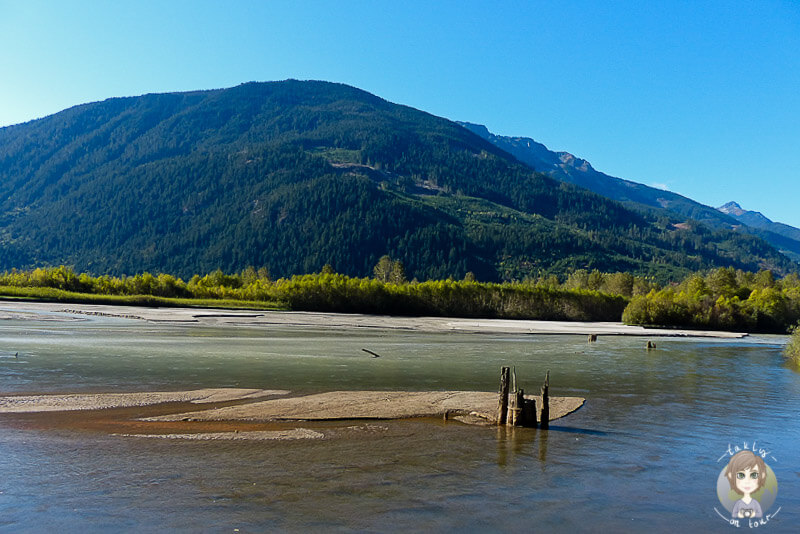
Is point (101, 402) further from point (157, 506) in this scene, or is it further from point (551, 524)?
point (551, 524)

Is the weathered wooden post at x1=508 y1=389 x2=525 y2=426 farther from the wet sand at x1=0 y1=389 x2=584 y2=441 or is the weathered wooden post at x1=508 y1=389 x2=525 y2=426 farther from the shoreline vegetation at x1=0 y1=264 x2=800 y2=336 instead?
the shoreline vegetation at x1=0 y1=264 x2=800 y2=336

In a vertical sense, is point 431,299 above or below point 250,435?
above

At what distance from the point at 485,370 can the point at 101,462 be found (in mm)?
24175

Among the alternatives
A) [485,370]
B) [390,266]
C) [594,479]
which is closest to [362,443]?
[594,479]

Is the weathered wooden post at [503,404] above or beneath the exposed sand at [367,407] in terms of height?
above
